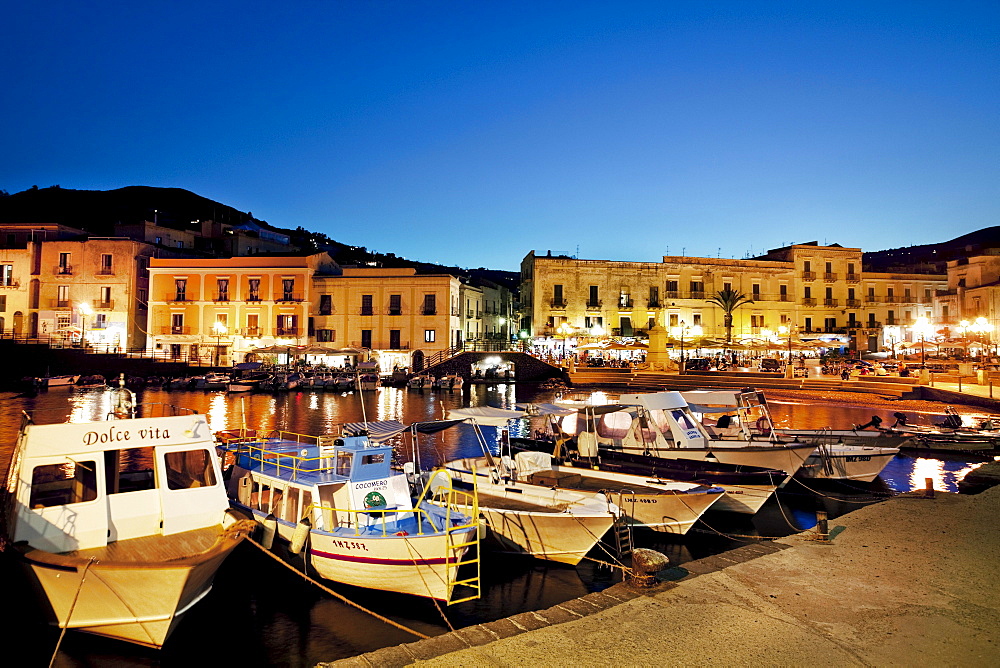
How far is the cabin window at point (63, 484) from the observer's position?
9656 millimetres

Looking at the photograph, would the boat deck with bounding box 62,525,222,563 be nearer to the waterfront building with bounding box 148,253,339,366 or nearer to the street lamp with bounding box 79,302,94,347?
the waterfront building with bounding box 148,253,339,366

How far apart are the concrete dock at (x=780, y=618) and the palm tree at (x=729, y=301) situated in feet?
162

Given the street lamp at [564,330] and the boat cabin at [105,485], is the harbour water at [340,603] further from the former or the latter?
the street lamp at [564,330]

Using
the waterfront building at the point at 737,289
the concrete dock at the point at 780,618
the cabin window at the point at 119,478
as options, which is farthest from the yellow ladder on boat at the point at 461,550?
the waterfront building at the point at 737,289

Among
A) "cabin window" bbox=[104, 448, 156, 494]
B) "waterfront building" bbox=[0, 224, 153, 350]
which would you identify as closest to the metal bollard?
"cabin window" bbox=[104, 448, 156, 494]

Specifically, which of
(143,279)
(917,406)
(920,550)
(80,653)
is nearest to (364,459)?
(80,653)

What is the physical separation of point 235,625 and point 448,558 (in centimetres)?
364

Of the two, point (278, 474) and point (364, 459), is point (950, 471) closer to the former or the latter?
point (364, 459)

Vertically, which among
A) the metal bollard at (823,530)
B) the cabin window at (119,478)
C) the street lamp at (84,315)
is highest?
the street lamp at (84,315)

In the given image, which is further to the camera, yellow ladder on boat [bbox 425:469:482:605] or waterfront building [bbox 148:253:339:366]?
waterfront building [bbox 148:253:339:366]

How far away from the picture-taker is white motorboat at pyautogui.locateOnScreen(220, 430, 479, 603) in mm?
10438

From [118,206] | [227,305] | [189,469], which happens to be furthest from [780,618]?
[118,206]

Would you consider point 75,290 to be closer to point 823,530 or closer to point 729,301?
point 729,301

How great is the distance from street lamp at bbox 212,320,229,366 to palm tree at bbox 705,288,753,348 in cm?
4493
